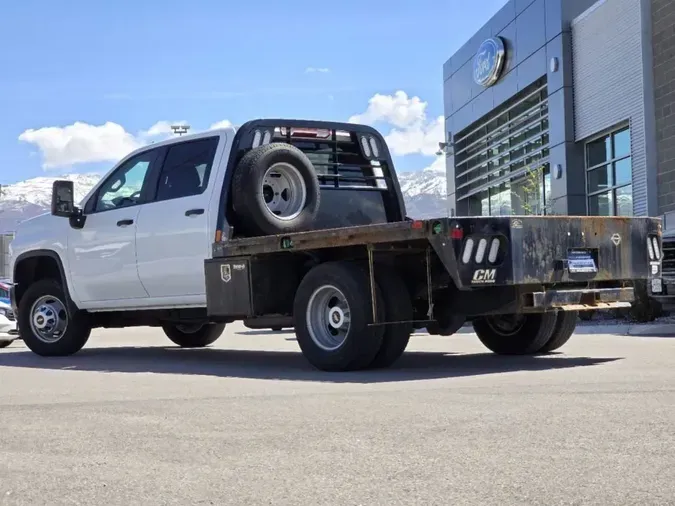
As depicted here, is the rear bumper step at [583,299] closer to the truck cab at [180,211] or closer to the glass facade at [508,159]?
the truck cab at [180,211]

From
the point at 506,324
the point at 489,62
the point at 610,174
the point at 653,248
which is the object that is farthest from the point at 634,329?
the point at 489,62

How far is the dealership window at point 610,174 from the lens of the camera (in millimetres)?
27031

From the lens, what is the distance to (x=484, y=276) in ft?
26.3

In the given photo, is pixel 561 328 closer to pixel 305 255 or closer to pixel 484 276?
pixel 484 276

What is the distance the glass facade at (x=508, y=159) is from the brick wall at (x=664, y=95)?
5715mm

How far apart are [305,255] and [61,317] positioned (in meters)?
3.70

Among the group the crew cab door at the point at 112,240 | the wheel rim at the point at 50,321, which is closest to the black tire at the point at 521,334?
the crew cab door at the point at 112,240

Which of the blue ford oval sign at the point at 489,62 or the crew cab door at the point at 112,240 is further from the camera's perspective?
the blue ford oval sign at the point at 489,62

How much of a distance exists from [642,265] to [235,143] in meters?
3.89

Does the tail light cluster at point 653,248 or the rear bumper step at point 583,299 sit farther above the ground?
the tail light cluster at point 653,248

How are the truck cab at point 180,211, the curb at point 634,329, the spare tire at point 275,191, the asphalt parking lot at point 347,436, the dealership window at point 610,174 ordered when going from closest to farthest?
the asphalt parking lot at point 347,436 < the spare tire at point 275,191 < the truck cab at point 180,211 < the curb at point 634,329 < the dealership window at point 610,174

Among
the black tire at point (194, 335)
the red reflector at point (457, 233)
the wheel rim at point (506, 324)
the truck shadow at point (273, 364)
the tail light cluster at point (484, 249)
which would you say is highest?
the red reflector at point (457, 233)

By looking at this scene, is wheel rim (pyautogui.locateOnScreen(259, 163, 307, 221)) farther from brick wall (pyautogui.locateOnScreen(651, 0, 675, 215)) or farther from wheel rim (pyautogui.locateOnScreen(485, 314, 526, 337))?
brick wall (pyautogui.locateOnScreen(651, 0, 675, 215))

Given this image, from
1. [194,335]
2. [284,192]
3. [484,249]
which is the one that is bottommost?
[194,335]
